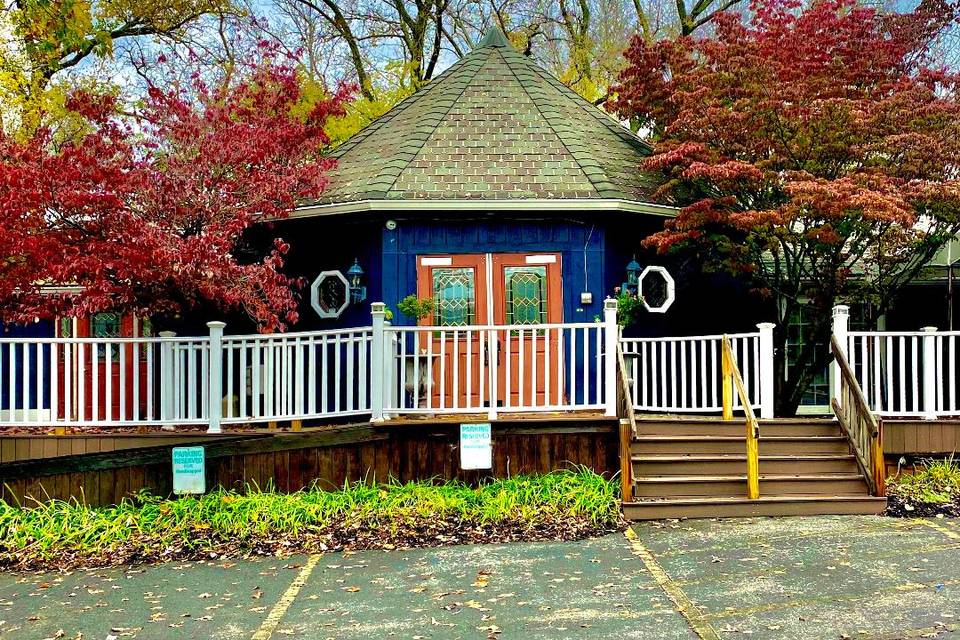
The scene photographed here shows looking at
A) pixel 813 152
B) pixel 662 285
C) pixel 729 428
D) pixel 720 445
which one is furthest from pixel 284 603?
pixel 813 152

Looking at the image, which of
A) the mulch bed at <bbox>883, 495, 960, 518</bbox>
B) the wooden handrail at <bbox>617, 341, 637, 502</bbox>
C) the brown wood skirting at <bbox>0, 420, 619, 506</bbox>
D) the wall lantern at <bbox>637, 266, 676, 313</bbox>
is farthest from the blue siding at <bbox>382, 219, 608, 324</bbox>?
the mulch bed at <bbox>883, 495, 960, 518</bbox>

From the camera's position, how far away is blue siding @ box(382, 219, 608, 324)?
1087cm

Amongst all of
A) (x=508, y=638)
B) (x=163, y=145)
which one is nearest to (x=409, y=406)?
(x=163, y=145)

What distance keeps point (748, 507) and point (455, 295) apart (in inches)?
167

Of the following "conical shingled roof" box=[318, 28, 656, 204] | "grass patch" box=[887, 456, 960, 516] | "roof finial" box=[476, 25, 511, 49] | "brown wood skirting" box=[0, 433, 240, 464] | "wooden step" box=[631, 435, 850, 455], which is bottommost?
"grass patch" box=[887, 456, 960, 516]

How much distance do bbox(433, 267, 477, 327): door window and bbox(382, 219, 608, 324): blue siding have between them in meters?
0.25

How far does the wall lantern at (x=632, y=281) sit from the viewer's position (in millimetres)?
11094

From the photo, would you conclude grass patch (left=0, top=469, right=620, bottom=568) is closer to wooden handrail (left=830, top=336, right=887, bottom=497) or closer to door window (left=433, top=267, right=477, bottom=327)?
wooden handrail (left=830, top=336, right=887, bottom=497)

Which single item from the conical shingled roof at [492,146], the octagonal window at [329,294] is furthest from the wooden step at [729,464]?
the octagonal window at [329,294]

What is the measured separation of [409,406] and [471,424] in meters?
1.14

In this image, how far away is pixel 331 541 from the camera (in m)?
7.84

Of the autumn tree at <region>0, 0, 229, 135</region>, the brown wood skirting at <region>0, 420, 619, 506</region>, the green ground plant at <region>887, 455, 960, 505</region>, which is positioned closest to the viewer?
the brown wood skirting at <region>0, 420, 619, 506</region>

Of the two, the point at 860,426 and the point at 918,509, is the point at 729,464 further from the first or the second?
the point at 918,509

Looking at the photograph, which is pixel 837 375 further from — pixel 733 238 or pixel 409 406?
pixel 409 406
